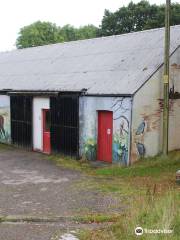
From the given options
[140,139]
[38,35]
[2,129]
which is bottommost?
[2,129]

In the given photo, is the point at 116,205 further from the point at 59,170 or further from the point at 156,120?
the point at 156,120

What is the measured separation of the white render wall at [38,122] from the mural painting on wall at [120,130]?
5.01 m

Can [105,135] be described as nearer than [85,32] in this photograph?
Yes

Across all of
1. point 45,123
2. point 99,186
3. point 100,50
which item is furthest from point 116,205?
point 100,50

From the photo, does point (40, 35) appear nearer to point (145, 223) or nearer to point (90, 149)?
point (90, 149)

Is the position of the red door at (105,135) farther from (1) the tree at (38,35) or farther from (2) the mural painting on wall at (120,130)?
(1) the tree at (38,35)

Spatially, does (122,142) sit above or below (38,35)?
below

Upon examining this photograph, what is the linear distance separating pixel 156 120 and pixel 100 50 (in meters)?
6.25

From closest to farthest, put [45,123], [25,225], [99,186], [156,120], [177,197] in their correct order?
[25,225], [177,197], [99,186], [156,120], [45,123]

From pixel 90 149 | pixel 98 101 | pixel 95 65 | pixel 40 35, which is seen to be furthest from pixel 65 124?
pixel 40 35

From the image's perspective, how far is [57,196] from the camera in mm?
12359

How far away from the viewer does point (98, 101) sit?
18.1 m

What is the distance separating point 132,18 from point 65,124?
82.4 feet

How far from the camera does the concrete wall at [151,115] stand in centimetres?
1691
